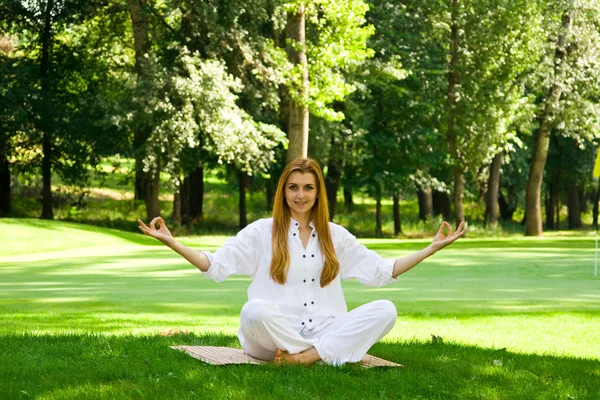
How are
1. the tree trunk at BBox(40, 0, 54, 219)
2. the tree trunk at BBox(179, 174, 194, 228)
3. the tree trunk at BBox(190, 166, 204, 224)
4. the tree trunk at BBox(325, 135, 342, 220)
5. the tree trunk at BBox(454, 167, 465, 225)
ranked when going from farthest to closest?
1. the tree trunk at BBox(190, 166, 204, 224)
2. the tree trunk at BBox(325, 135, 342, 220)
3. the tree trunk at BBox(179, 174, 194, 228)
4. the tree trunk at BBox(454, 167, 465, 225)
5. the tree trunk at BBox(40, 0, 54, 219)

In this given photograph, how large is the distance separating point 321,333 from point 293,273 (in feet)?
1.57

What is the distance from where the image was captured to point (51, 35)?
3966cm

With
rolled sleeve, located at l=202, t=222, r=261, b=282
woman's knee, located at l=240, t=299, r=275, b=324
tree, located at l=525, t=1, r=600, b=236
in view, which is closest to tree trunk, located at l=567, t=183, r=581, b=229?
tree, located at l=525, t=1, r=600, b=236

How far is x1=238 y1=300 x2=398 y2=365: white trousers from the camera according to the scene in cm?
738

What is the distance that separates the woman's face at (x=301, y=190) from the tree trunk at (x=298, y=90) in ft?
82.5

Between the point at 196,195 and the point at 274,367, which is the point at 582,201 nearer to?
the point at 196,195

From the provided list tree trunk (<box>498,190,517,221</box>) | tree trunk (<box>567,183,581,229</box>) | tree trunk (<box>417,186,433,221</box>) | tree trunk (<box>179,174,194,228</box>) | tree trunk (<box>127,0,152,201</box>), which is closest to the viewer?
tree trunk (<box>127,0,152,201</box>)

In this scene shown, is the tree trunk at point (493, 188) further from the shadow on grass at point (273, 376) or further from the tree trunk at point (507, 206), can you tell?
the shadow on grass at point (273, 376)

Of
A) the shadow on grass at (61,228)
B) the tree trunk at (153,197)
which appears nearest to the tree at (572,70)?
the tree trunk at (153,197)

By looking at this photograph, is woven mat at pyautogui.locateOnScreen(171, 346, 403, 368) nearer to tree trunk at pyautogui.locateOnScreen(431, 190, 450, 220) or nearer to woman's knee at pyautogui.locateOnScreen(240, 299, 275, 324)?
woman's knee at pyautogui.locateOnScreen(240, 299, 275, 324)

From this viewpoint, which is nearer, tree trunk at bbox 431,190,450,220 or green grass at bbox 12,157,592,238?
green grass at bbox 12,157,592,238

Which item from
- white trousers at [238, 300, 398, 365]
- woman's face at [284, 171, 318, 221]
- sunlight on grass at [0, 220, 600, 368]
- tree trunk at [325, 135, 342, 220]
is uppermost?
tree trunk at [325, 135, 342, 220]

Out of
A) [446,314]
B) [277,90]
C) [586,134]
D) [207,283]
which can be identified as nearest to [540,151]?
[586,134]

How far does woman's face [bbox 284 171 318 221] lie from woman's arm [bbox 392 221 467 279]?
0.78 meters
